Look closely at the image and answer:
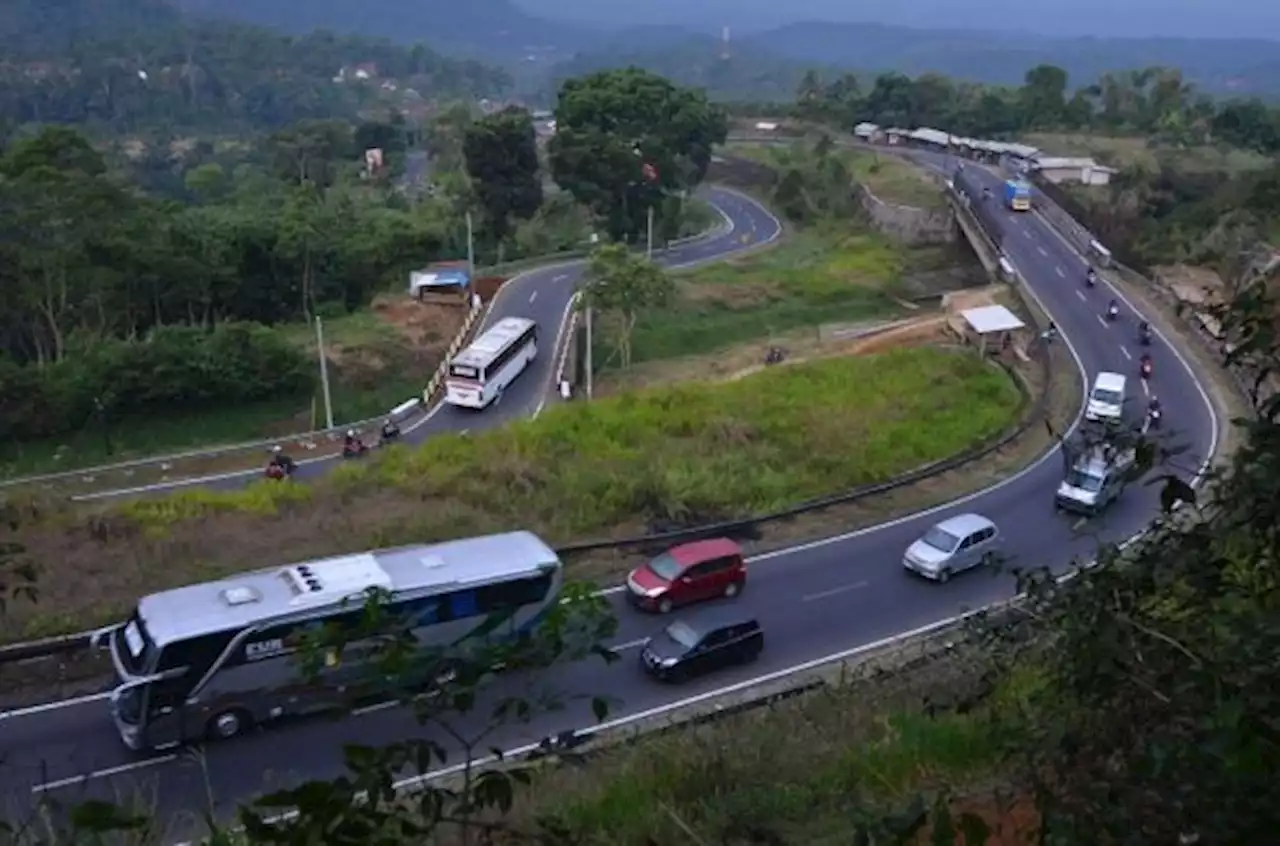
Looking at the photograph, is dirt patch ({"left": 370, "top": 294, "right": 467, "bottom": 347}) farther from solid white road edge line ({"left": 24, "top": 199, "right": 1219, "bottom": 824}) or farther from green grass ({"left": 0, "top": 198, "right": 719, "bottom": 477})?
solid white road edge line ({"left": 24, "top": 199, "right": 1219, "bottom": 824})

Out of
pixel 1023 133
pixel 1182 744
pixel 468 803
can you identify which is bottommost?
pixel 1023 133

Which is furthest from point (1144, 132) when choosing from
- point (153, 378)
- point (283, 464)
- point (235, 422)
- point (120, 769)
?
point (120, 769)

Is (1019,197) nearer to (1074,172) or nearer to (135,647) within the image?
(1074,172)

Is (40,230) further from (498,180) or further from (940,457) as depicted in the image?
(940,457)

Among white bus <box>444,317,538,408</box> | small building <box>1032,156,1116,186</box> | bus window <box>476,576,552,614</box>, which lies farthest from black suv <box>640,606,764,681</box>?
small building <box>1032,156,1116,186</box>

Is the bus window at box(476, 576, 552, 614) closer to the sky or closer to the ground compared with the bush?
closer to the sky

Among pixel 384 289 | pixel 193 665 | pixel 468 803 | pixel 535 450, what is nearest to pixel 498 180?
pixel 384 289

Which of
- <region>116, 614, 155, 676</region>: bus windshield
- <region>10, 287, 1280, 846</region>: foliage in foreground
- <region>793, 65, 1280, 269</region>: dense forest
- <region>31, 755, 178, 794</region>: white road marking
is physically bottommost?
<region>793, 65, 1280, 269</region>: dense forest
